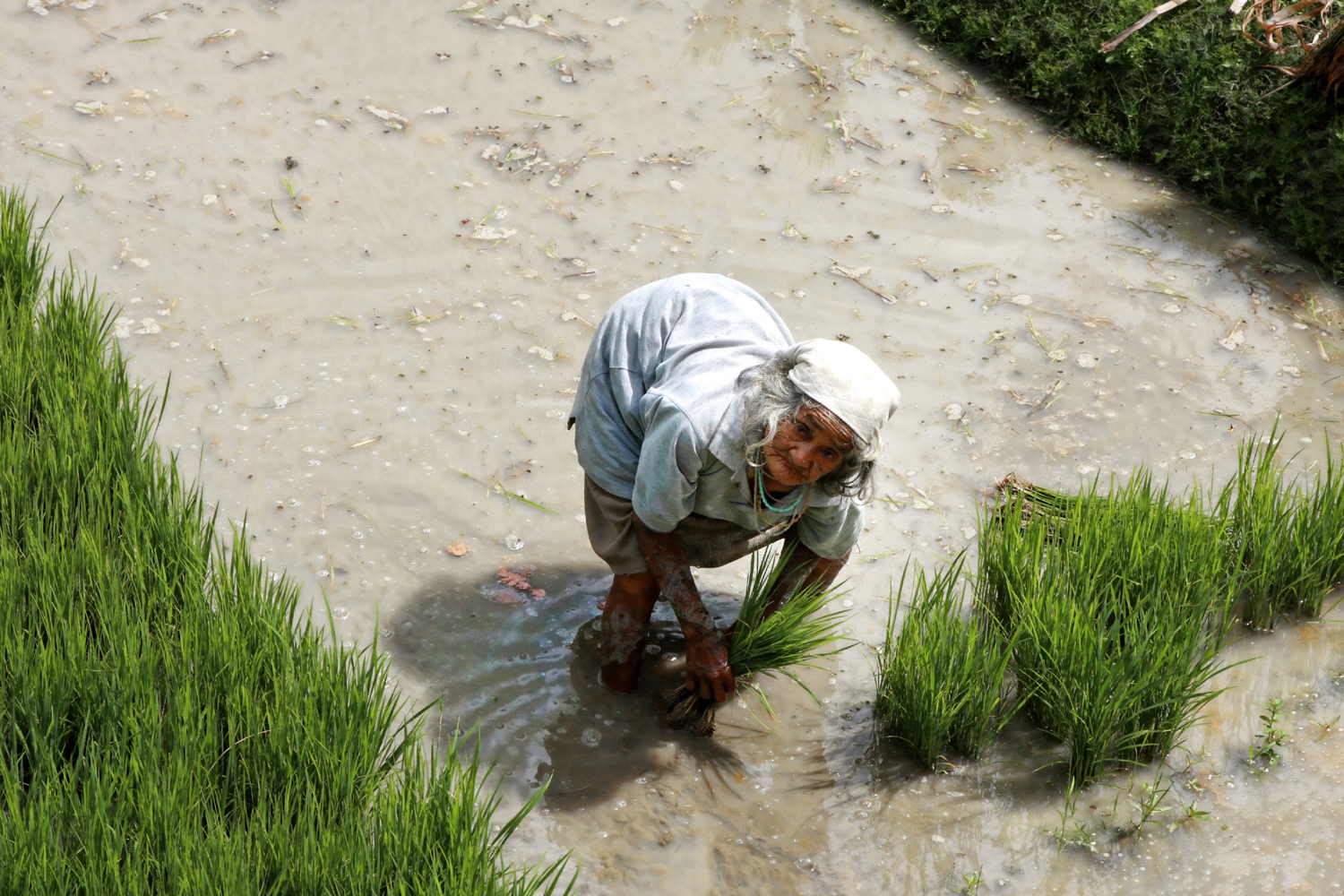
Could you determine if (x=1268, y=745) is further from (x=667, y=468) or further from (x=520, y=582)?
(x=520, y=582)

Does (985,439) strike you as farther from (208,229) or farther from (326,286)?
(208,229)

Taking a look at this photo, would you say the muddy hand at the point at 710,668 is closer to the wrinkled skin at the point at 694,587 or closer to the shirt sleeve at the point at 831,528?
the wrinkled skin at the point at 694,587

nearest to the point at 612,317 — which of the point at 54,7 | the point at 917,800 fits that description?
the point at 917,800

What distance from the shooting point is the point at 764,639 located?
9.39ft

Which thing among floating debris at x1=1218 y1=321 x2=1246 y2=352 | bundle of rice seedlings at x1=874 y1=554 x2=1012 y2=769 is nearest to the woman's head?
A: bundle of rice seedlings at x1=874 y1=554 x2=1012 y2=769

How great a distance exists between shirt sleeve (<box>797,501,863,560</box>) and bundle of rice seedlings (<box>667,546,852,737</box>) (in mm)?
110

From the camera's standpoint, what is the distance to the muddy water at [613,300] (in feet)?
9.21

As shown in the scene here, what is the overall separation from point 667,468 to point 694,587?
1.17ft

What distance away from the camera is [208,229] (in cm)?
432

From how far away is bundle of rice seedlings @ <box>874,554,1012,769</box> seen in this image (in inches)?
107

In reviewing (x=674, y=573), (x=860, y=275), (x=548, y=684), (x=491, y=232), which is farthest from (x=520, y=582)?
(x=860, y=275)

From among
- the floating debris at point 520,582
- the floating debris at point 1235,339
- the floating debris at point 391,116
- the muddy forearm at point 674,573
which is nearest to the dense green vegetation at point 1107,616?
the muddy forearm at point 674,573

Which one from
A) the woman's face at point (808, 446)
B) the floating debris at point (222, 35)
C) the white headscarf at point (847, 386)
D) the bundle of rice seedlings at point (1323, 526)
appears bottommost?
the bundle of rice seedlings at point (1323, 526)

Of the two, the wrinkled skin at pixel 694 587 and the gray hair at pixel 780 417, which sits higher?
the gray hair at pixel 780 417
